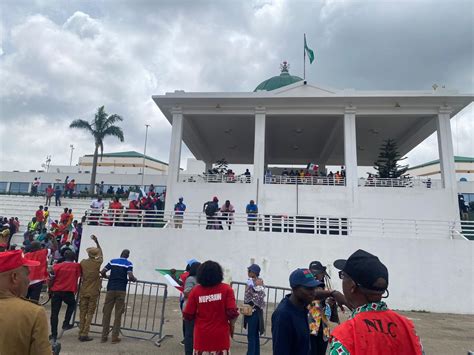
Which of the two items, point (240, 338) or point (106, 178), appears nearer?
point (240, 338)

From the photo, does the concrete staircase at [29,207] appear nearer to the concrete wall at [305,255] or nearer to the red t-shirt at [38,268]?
the concrete wall at [305,255]

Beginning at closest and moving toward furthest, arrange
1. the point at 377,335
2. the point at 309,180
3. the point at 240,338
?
the point at 377,335 < the point at 240,338 < the point at 309,180

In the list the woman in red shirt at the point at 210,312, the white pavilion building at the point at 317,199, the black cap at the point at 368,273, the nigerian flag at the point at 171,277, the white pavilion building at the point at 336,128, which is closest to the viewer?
the black cap at the point at 368,273

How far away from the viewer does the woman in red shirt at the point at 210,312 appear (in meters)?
3.48

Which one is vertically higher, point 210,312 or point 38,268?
point 210,312

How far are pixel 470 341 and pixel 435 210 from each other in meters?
8.78

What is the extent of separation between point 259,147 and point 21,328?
14558 millimetres

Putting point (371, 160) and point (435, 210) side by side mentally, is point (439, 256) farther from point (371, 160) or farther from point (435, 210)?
point (371, 160)

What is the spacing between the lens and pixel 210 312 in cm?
352

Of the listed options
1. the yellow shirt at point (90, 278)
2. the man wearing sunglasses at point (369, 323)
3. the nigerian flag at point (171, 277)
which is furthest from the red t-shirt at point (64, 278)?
the man wearing sunglasses at point (369, 323)

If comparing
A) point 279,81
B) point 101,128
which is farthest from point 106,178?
point 279,81

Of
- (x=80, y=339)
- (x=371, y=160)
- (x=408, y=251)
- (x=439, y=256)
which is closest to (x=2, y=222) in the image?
(x=80, y=339)

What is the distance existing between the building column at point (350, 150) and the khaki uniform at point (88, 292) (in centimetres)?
1223

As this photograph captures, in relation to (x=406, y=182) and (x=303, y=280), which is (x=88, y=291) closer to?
(x=303, y=280)
